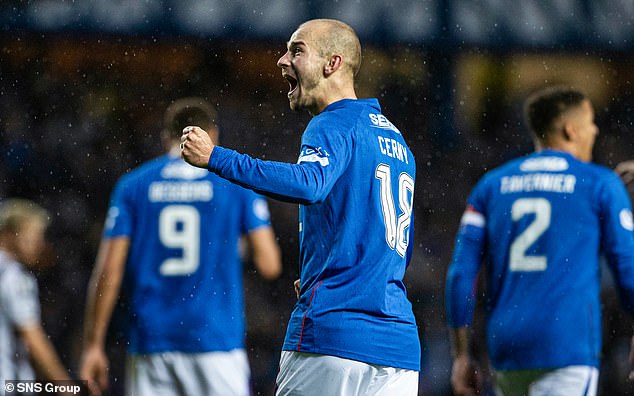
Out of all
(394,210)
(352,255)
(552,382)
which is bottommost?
(552,382)

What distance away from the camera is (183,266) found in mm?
4367

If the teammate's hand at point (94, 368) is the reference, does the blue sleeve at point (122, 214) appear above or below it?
above

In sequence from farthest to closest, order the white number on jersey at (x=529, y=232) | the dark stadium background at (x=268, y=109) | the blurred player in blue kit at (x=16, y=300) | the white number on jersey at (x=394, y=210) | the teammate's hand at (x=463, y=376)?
the dark stadium background at (x=268, y=109)
the blurred player in blue kit at (x=16, y=300)
the teammate's hand at (x=463, y=376)
the white number on jersey at (x=529, y=232)
the white number on jersey at (x=394, y=210)

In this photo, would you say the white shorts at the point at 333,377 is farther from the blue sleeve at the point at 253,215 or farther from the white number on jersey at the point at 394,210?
the blue sleeve at the point at 253,215

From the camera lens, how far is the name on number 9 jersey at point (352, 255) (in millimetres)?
2363

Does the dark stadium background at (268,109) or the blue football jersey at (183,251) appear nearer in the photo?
the blue football jersey at (183,251)

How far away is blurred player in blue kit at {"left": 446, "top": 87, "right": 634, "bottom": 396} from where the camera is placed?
3.50 metres

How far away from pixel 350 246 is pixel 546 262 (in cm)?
135

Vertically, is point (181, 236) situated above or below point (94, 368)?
above

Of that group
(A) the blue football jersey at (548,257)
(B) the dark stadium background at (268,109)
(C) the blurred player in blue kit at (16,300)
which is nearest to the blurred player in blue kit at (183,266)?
(C) the blurred player in blue kit at (16,300)

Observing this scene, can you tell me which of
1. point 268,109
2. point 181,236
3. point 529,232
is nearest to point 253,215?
point 181,236

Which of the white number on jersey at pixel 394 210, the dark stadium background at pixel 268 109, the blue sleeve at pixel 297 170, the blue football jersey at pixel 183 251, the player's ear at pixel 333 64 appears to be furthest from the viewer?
the dark stadium background at pixel 268 109

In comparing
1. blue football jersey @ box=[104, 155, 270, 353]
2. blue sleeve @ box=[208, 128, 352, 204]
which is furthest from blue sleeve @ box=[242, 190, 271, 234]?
blue sleeve @ box=[208, 128, 352, 204]

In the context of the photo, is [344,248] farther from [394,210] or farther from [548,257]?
[548,257]
